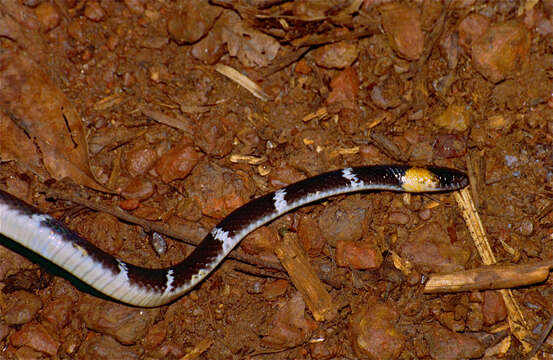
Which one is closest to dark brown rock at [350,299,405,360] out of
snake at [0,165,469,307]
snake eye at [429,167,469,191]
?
snake at [0,165,469,307]

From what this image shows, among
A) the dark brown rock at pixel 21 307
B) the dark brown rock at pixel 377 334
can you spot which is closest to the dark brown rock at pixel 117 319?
the dark brown rock at pixel 21 307

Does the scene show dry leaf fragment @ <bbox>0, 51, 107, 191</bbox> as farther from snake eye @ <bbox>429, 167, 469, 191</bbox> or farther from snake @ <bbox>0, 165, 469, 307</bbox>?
snake eye @ <bbox>429, 167, 469, 191</bbox>

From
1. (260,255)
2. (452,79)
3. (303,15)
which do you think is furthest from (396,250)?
(303,15)

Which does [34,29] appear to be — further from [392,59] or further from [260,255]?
[392,59]

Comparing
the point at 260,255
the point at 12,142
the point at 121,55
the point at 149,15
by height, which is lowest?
the point at 260,255

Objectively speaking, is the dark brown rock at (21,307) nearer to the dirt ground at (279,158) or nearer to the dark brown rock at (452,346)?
the dirt ground at (279,158)

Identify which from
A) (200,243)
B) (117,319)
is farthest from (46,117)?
(117,319)

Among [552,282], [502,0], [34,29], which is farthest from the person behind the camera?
[502,0]
